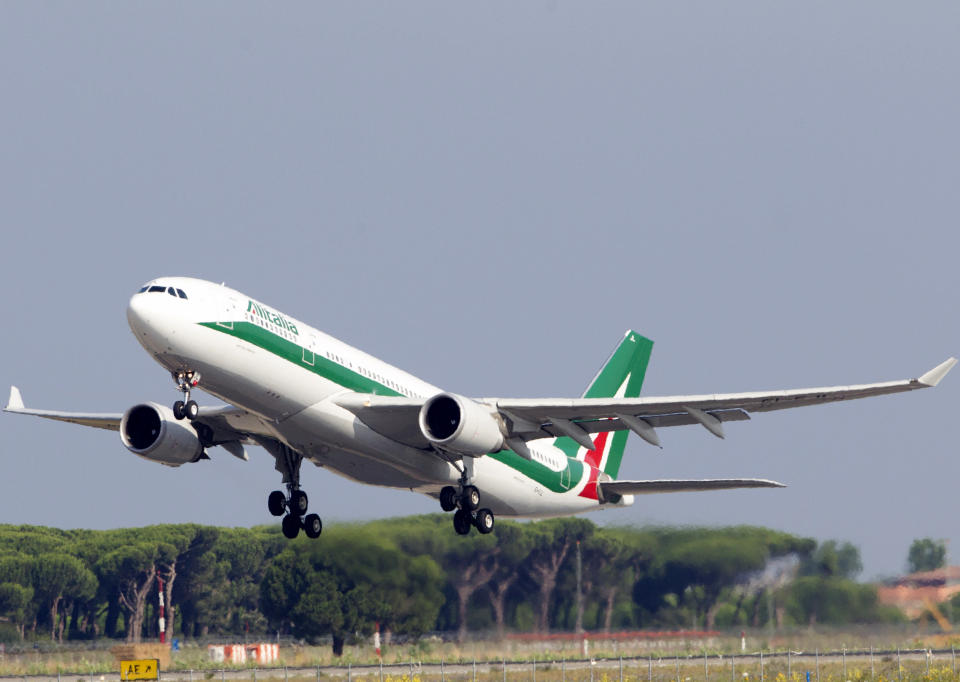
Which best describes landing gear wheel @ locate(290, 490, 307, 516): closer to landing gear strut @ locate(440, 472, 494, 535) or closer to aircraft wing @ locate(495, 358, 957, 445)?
landing gear strut @ locate(440, 472, 494, 535)

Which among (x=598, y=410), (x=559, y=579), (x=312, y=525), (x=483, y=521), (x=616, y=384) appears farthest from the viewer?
(x=616, y=384)

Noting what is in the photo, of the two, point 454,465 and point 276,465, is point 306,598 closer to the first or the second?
point 276,465

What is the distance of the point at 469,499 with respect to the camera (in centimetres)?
3581

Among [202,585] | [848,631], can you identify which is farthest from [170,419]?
[202,585]

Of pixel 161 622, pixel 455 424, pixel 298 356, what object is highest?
pixel 298 356

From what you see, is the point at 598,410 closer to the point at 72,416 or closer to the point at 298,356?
the point at 298,356

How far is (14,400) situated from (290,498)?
8.33m

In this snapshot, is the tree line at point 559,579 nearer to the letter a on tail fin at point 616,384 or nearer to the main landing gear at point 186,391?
the letter a on tail fin at point 616,384

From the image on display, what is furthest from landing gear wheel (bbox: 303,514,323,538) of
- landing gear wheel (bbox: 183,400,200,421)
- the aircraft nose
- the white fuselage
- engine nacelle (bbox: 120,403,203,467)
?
the aircraft nose

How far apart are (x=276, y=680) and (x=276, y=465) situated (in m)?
5.82

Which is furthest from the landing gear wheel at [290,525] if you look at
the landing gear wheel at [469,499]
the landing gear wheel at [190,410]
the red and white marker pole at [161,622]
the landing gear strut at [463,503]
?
the red and white marker pole at [161,622]

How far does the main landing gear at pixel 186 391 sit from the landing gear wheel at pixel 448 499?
24.3 ft

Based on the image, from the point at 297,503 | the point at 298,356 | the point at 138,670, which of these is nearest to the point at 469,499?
the point at 297,503

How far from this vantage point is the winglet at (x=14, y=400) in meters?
39.4
